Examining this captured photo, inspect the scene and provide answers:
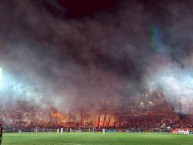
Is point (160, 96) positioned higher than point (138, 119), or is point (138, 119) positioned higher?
point (160, 96)

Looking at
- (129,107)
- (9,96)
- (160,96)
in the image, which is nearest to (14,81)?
(9,96)

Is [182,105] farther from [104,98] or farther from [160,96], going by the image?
[104,98]

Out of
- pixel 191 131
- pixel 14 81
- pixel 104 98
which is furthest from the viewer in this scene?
pixel 104 98

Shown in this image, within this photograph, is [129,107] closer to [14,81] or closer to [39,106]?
[39,106]

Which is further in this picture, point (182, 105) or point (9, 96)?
point (9, 96)

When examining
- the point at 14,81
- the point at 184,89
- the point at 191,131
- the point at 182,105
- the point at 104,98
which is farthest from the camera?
the point at 104,98

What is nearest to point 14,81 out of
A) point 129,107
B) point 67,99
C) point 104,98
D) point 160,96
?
point 67,99

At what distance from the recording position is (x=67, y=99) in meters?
97.9

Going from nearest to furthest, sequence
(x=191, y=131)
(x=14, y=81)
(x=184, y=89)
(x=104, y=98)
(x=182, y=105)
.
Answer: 1. (x=191, y=131)
2. (x=184, y=89)
3. (x=182, y=105)
4. (x=14, y=81)
5. (x=104, y=98)

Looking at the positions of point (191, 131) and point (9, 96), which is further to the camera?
point (9, 96)

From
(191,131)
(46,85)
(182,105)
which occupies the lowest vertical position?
(191,131)

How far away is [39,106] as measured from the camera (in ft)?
323

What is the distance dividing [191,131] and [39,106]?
52831 millimetres

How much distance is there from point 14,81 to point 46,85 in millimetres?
9871
